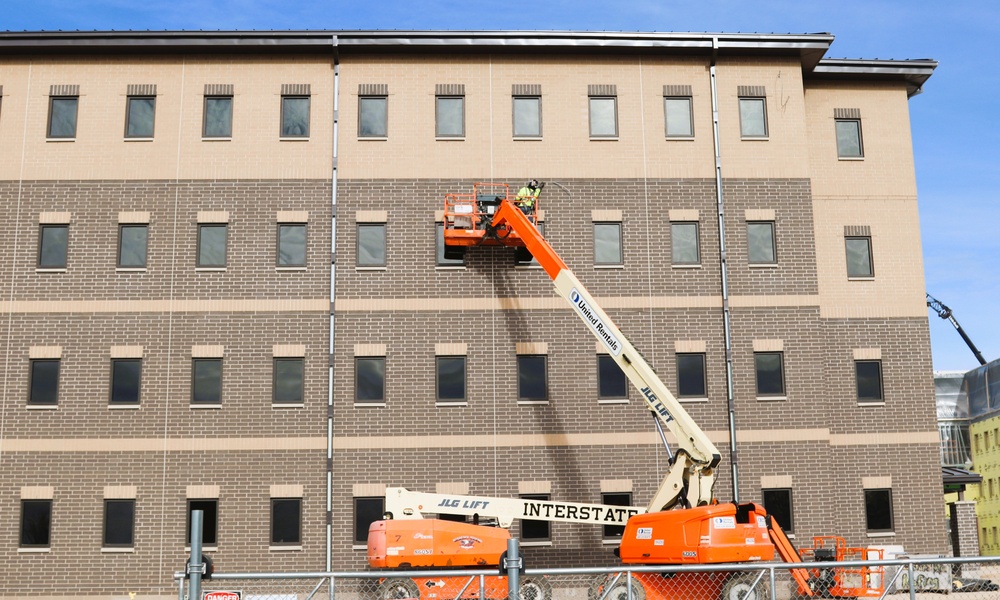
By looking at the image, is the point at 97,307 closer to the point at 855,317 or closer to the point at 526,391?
the point at 526,391

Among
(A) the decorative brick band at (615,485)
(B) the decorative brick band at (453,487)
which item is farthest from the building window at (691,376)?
(B) the decorative brick band at (453,487)

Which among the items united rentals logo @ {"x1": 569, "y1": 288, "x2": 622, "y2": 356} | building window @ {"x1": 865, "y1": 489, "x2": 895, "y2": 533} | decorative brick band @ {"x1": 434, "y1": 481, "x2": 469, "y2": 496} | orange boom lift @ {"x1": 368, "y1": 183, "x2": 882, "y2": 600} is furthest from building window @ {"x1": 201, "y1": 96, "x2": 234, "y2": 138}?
building window @ {"x1": 865, "y1": 489, "x2": 895, "y2": 533}

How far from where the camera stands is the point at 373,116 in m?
30.0

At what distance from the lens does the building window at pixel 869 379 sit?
30359mm

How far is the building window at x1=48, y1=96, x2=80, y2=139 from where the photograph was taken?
29828 mm

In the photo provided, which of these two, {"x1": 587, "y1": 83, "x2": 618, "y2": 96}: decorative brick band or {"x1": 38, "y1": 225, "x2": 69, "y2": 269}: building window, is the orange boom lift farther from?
{"x1": 38, "y1": 225, "x2": 69, "y2": 269}: building window

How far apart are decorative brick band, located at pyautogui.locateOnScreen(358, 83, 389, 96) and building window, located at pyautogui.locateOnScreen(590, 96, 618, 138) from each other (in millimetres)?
6195

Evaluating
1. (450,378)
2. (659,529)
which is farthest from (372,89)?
(659,529)

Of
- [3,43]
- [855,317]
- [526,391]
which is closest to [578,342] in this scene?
[526,391]

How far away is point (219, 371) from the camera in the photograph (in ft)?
93.8

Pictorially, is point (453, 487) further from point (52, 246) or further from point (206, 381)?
point (52, 246)

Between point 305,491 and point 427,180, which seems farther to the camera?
point 427,180

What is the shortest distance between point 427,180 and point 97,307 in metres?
10.1

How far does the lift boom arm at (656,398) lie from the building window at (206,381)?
9370 millimetres
